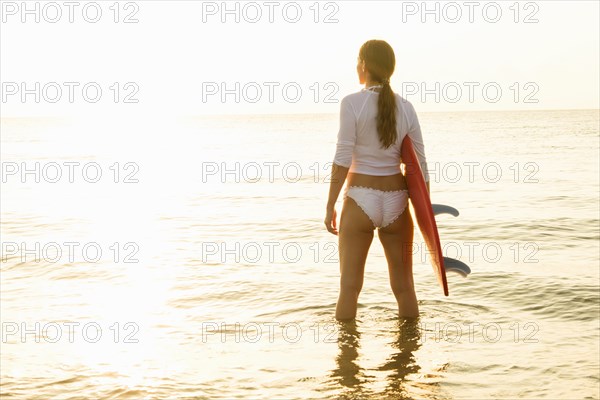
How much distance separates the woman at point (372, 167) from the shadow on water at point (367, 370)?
0.58m

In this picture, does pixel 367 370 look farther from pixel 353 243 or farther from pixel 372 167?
pixel 372 167

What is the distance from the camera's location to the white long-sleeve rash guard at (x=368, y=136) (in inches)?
219

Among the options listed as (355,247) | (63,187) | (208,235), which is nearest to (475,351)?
(355,247)

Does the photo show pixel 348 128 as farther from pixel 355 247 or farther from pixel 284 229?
pixel 284 229

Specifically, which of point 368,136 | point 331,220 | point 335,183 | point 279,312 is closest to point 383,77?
point 368,136

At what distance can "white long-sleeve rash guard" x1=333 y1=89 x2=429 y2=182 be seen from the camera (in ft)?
18.2

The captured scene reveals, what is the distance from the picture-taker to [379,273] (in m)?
9.57

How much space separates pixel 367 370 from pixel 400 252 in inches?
39.7

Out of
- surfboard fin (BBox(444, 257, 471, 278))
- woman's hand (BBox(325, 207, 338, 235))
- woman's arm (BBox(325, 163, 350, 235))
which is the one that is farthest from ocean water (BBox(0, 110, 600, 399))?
woman's arm (BBox(325, 163, 350, 235))

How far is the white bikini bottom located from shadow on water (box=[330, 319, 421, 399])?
1.13 metres

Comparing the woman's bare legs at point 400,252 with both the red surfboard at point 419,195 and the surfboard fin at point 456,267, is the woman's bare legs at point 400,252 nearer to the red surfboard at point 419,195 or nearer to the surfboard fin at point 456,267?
the red surfboard at point 419,195

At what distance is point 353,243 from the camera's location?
582 cm

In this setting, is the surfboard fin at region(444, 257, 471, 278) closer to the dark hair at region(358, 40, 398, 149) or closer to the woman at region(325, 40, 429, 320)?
the woman at region(325, 40, 429, 320)

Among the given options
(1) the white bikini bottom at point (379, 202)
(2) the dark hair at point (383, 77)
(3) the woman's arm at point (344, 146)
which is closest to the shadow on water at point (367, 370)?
(1) the white bikini bottom at point (379, 202)
